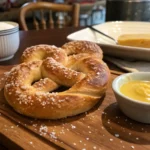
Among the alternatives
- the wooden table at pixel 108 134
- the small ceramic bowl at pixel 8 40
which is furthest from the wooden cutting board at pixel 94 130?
the small ceramic bowl at pixel 8 40

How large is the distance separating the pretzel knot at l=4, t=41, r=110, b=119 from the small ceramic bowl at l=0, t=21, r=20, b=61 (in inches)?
6.4

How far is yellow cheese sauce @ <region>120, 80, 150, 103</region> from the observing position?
500 millimetres

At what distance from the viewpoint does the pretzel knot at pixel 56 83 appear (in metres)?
0.51

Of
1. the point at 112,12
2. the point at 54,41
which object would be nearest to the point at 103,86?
the point at 54,41

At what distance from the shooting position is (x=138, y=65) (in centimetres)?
75

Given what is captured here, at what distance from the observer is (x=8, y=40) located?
82 cm

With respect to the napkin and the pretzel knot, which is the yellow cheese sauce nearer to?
the pretzel knot

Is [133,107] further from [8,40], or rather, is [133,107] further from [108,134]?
[8,40]

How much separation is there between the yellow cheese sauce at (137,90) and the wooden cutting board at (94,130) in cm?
5

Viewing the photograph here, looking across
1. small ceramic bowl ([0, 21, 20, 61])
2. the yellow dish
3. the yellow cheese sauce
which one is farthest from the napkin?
small ceramic bowl ([0, 21, 20, 61])

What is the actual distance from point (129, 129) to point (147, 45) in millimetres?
391

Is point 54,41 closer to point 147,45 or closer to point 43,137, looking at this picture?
point 147,45

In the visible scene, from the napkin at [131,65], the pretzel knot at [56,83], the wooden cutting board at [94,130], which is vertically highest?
the pretzel knot at [56,83]

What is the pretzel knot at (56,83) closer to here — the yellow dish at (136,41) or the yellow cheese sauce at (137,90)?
the yellow cheese sauce at (137,90)
